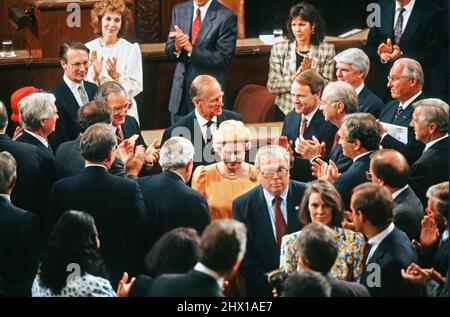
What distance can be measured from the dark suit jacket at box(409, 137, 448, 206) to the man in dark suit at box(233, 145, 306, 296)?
0.75 meters

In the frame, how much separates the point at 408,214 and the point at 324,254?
1.04 m

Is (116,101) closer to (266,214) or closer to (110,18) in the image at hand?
(110,18)

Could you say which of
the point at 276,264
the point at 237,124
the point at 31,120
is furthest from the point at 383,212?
the point at 31,120

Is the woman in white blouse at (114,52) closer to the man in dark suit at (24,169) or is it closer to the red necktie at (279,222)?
the man in dark suit at (24,169)

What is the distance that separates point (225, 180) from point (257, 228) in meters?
0.41

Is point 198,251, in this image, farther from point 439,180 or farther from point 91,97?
point 91,97

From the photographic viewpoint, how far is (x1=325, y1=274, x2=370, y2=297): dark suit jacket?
222 inches

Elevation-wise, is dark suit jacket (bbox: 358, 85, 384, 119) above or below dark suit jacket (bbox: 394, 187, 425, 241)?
above

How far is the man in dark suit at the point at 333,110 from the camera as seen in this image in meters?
7.33

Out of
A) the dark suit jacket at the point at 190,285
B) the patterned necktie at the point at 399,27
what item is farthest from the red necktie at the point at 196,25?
the dark suit jacket at the point at 190,285

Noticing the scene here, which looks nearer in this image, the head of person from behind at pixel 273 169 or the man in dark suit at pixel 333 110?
the head of person from behind at pixel 273 169

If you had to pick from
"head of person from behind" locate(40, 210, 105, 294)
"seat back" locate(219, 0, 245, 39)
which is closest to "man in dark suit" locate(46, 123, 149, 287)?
"head of person from behind" locate(40, 210, 105, 294)

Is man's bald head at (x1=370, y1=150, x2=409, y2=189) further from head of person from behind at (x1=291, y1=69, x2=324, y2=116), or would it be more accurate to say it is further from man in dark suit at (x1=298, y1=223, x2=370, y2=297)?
head of person from behind at (x1=291, y1=69, x2=324, y2=116)
